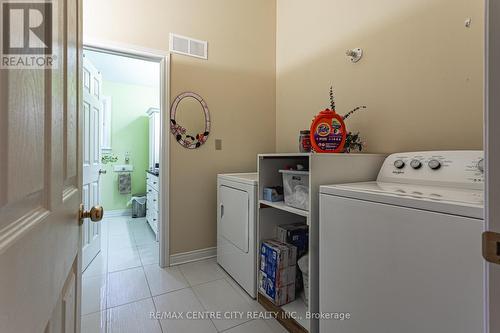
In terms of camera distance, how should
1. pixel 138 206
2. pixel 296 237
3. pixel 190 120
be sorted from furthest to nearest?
pixel 138 206
pixel 190 120
pixel 296 237

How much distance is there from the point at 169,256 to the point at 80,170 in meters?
1.78

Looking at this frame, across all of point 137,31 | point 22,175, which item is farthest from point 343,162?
point 137,31

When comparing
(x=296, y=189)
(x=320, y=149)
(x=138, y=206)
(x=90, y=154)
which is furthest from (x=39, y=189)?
(x=138, y=206)

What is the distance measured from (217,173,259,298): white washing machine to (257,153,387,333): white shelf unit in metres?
0.08

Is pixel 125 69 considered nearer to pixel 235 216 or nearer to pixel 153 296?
pixel 235 216

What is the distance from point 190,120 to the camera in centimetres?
246

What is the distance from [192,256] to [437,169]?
2.19 metres

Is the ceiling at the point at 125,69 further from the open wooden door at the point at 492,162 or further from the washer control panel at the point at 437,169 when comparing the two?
the open wooden door at the point at 492,162

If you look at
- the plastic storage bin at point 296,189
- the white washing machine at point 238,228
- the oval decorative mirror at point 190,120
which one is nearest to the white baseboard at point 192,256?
the white washing machine at point 238,228

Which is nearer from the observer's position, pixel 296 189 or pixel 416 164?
pixel 416 164

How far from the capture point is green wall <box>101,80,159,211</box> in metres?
4.44

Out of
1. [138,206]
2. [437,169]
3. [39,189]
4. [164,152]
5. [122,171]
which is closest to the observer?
[39,189]

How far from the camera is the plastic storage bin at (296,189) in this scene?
1474 millimetres

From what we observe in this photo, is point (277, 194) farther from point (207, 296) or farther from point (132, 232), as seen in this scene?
point (132, 232)
